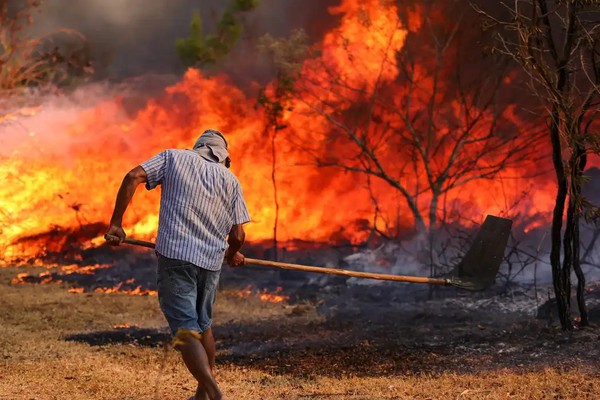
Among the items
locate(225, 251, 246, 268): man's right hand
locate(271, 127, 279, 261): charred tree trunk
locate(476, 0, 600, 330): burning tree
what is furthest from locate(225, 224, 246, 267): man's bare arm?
locate(271, 127, 279, 261): charred tree trunk

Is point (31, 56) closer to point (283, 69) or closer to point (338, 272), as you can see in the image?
point (283, 69)

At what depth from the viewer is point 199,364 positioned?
15.4 ft

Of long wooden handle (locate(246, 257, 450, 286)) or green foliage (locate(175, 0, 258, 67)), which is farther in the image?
green foliage (locate(175, 0, 258, 67))

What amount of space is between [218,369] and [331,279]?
667cm

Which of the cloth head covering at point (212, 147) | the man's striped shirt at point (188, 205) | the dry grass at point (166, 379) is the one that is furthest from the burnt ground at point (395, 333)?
the cloth head covering at point (212, 147)

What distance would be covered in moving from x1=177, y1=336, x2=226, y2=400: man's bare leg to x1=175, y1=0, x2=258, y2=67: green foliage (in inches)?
821

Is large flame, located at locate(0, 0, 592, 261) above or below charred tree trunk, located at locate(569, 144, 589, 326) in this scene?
above

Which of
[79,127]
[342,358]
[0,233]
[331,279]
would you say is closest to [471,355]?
[342,358]

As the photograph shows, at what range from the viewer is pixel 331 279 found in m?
13.6

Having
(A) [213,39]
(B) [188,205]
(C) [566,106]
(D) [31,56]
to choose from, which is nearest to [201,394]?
(B) [188,205]

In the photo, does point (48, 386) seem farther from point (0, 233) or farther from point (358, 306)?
point (0, 233)

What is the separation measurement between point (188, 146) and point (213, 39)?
11139 millimetres

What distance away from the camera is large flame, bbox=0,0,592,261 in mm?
14695

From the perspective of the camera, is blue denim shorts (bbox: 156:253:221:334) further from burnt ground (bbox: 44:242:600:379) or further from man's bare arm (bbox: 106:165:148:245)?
burnt ground (bbox: 44:242:600:379)
